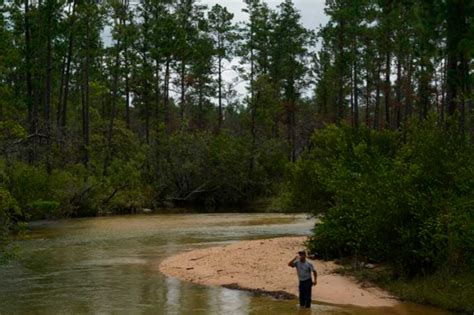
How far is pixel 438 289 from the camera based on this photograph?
1502cm

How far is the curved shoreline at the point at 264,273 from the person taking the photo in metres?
16.0

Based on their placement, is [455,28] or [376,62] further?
[376,62]

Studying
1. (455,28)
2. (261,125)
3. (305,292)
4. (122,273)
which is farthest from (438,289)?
(261,125)

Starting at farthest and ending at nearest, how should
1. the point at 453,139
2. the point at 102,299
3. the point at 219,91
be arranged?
the point at 219,91 < the point at 453,139 < the point at 102,299

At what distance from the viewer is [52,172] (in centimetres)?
4031

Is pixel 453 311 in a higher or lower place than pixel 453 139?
lower

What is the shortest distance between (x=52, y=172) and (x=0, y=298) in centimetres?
2457

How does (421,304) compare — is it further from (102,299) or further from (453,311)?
(102,299)

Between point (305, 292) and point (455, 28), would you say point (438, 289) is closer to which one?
point (305, 292)

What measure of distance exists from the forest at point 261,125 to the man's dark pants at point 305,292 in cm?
296

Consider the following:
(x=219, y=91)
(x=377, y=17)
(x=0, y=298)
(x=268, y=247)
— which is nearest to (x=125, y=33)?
(x=219, y=91)

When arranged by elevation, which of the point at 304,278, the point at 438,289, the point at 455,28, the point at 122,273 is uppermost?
the point at 455,28

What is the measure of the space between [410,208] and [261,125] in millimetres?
51001

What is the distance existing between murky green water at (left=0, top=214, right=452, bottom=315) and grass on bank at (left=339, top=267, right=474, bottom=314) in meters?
0.51
